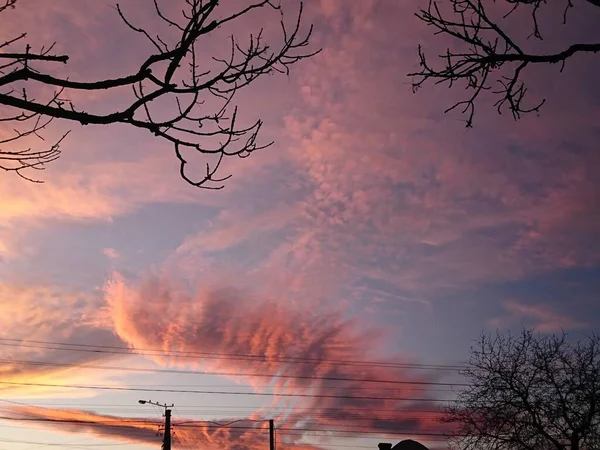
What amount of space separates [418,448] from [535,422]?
15143mm

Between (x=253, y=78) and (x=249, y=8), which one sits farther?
(x=253, y=78)

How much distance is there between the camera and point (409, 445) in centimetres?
3959

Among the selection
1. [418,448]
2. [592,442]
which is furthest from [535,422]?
[418,448]

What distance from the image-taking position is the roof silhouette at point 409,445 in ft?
129

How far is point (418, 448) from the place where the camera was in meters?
39.3

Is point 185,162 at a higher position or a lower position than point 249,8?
lower

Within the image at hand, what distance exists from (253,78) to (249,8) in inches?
19.0

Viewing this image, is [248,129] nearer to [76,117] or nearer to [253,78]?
[253,78]

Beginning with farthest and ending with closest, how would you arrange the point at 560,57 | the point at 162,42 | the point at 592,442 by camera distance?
the point at 592,442, the point at 560,57, the point at 162,42

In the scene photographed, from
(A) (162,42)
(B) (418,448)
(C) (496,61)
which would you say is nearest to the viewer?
(A) (162,42)

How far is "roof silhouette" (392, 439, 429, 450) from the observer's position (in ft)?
129

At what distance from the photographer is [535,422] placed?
25406mm

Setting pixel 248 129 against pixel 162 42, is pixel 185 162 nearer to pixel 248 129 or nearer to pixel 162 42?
pixel 248 129

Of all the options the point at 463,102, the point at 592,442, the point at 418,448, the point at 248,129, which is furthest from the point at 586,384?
the point at 248,129
